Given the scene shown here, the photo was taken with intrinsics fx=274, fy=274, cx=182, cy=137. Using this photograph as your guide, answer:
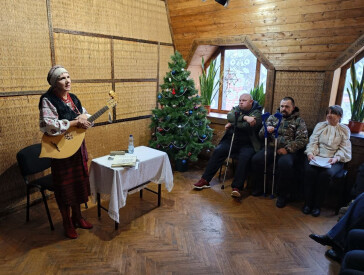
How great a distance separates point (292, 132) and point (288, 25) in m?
1.46

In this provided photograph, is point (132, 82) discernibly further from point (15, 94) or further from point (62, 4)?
point (15, 94)

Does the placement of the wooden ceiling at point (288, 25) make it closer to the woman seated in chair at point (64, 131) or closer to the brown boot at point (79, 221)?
the woman seated in chair at point (64, 131)

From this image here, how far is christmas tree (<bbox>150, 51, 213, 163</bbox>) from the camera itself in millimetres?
4289

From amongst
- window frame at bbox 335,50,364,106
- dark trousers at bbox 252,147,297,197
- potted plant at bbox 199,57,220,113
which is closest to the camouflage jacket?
dark trousers at bbox 252,147,297,197

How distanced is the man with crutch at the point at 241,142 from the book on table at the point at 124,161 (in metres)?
1.30

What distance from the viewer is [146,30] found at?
4.53m

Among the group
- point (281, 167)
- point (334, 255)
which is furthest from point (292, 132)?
point (334, 255)

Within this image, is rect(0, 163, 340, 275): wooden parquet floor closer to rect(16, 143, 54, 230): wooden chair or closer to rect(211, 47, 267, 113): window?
rect(16, 143, 54, 230): wooden chair

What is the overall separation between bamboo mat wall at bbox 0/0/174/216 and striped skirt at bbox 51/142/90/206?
0.57m

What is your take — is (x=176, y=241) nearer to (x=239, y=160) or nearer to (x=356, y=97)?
(x=239, y=160)

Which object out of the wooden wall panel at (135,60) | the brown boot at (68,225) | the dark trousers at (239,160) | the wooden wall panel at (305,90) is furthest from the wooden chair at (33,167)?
the wooden wall panel at (305,90)

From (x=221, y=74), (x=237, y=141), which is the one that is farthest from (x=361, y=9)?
(x=221, y=74)

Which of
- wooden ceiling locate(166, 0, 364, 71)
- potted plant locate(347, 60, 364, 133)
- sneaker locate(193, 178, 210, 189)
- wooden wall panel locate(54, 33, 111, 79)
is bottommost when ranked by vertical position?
sneaker locate(193, 178, 210, 189)

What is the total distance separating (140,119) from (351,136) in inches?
124
